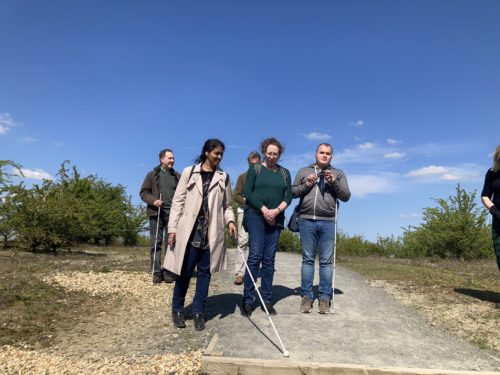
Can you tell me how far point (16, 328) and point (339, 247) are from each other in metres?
16.6

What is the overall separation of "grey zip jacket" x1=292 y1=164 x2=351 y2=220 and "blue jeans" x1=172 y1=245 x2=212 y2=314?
1.58 metres

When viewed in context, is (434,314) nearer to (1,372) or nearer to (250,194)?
(250,194)

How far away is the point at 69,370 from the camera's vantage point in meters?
4.01

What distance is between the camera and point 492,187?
21.0 ft

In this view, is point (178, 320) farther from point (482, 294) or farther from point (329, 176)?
point (482, 294)

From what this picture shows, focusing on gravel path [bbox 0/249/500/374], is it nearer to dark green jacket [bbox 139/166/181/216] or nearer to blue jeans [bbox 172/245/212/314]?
blue jeans [bbox 172/245/212/314]

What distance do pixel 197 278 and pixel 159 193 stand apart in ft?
9.65

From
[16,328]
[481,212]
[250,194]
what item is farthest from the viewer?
[481,212]

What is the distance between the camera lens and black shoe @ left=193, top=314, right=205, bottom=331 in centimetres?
501

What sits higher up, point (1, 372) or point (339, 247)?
point (339, 247)

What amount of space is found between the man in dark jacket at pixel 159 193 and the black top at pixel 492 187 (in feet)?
17.5

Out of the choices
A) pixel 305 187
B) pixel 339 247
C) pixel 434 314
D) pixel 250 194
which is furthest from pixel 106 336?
pixel 339 247

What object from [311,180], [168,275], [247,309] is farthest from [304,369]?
[168,275]

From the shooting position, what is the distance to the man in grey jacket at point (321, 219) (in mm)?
5750
